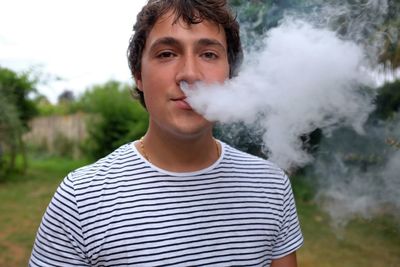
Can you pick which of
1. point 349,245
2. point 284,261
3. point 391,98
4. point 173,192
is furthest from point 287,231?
point 349,245

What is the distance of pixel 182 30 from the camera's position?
1514mm

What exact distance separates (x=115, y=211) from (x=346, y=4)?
1229 millimetres

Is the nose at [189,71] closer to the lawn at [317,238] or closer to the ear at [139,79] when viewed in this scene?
the ear at [139,79]

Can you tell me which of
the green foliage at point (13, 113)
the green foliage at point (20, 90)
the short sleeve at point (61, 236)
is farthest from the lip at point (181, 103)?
the green foliage at point (20, 90)

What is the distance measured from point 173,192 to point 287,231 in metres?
0.50

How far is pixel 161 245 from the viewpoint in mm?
1439

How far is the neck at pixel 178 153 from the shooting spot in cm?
158

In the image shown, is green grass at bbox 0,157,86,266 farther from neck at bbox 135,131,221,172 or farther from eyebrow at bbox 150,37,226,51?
eyebrow at bbox 150,37,226,51

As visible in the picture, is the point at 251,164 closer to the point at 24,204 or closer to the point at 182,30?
the point at 182,30

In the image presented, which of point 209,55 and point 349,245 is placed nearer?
point 209,55

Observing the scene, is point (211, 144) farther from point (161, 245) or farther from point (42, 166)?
point (42, 166)

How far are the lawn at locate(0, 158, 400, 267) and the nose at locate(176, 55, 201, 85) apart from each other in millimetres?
2746

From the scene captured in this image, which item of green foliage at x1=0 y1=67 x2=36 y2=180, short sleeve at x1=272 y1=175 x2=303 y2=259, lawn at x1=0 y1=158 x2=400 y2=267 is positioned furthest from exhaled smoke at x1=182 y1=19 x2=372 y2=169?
green foliage at x1=0 y1=67 x2=36 y2=180

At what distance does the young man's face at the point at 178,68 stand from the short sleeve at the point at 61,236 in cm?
42
